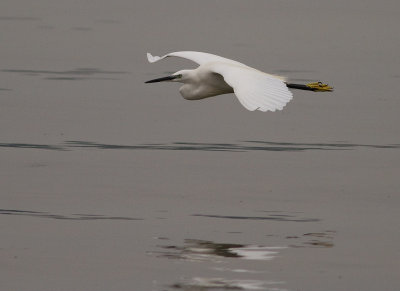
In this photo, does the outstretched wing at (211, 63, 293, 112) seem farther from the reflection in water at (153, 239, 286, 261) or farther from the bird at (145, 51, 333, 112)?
the reflection in water at (153, 239, 286, 261)

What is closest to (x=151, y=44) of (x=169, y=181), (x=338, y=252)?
(x=169, y=181)

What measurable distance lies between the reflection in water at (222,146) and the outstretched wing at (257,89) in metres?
1.13

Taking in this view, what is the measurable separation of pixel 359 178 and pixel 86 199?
96.9 inches

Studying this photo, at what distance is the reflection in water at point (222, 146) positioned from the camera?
11914 mm

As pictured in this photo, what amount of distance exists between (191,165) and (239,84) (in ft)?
4.03

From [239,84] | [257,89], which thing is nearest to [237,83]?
[239,84]

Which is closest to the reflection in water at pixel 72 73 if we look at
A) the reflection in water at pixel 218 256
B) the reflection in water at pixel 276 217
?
the reflection in water at pixel 276 217

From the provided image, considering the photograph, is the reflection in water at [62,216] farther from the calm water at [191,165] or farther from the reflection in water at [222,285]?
the reflection in water at [222,285]

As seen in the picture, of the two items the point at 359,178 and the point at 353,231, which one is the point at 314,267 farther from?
the point at 359,178

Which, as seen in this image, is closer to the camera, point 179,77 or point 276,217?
point 276,217

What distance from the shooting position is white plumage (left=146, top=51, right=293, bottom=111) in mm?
9727

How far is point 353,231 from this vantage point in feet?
29.3

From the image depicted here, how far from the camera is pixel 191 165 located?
1118 centimetres

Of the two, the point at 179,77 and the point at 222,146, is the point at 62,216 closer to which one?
the point at 222,146
